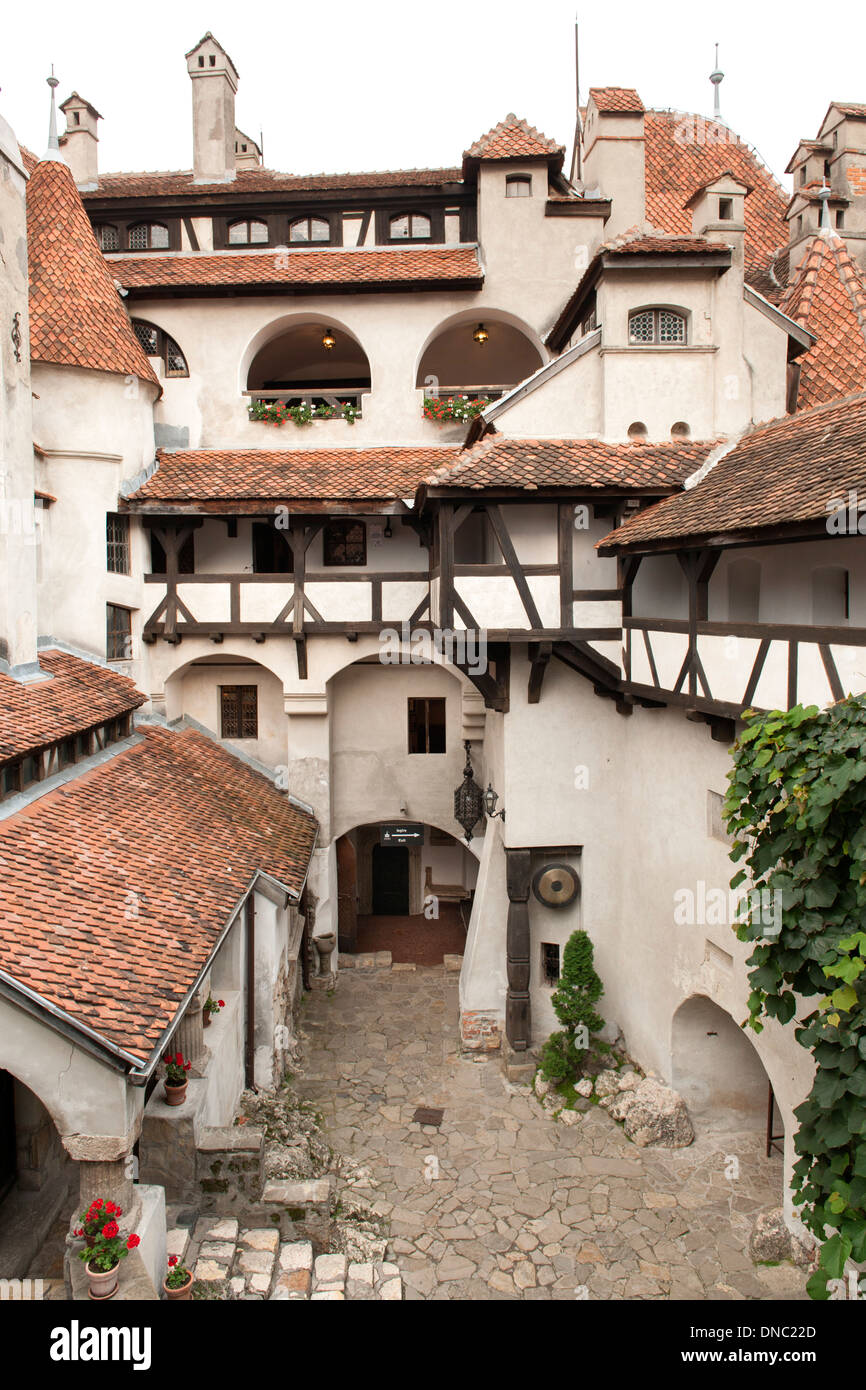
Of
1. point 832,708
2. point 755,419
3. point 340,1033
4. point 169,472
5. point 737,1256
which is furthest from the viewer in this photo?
point 169,472

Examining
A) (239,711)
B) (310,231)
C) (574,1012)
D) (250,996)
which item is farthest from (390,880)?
Result: (310,231)

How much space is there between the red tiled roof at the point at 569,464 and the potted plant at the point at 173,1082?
760cm

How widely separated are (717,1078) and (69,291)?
1580 centimetres

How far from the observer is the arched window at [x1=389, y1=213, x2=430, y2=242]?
1769 centimetres

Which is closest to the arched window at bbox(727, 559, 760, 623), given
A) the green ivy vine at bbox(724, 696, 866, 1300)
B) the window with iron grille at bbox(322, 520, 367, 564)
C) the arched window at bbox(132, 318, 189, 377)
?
the green ivy vine at bbox(724, 696, 866, 1300)

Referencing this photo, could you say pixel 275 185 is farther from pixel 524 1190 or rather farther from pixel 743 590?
pixel 524 1190

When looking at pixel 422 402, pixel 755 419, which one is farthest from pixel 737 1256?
pixel 422 402

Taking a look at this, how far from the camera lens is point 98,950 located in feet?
25.1

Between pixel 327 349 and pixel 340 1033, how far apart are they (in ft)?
45.8

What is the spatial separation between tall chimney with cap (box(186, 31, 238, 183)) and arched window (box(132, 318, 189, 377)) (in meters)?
4.09

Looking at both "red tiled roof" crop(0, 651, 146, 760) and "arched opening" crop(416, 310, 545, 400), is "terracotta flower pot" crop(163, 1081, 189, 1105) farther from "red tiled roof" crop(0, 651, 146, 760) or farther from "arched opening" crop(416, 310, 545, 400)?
"arched opening" crop(416, 310, 545, 400)

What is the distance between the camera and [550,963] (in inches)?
552
